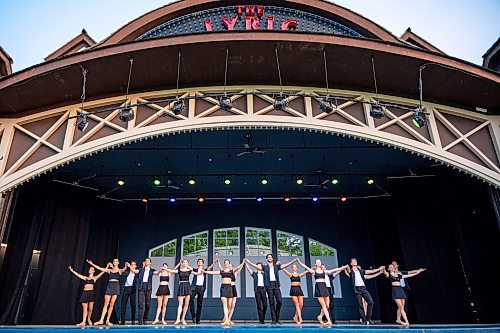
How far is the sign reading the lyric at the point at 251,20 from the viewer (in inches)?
387

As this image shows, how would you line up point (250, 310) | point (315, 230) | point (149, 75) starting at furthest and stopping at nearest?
point (315, 230)
point (250, 310)
point (149, 75)

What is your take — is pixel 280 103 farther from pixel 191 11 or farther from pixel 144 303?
pixel 144 303

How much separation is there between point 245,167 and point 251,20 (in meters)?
5.02

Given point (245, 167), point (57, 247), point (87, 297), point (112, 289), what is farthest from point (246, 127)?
point (57, 247)

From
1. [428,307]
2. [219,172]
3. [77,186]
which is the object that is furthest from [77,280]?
[428,307]

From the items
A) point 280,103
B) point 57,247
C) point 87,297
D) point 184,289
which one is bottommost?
point 87,297

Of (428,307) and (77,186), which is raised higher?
(77,186)

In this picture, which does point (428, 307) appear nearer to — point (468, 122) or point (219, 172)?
point (468, 122)

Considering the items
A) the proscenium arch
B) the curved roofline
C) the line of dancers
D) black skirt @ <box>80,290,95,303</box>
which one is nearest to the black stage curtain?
the line of dancers

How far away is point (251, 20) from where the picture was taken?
32.0 ft

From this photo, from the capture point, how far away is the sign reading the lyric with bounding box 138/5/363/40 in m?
9.82

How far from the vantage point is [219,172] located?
13328mm

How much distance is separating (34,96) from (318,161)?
835cm

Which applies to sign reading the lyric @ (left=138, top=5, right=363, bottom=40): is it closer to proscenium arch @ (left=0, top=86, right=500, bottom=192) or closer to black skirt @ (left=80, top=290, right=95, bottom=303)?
proscenium arch @ (left=0, top=86, right=500, bottom=192)
